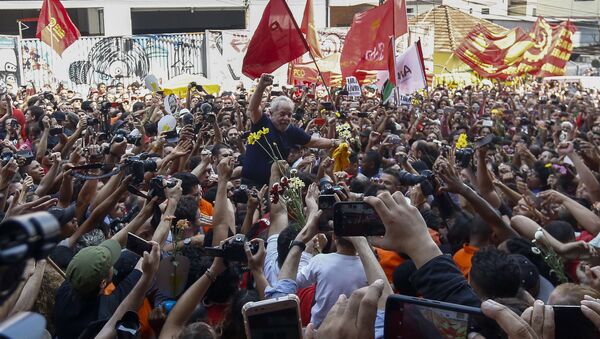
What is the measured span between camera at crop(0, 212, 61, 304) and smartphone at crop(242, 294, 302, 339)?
4.47ft

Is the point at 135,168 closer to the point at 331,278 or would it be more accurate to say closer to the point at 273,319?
the point at 331,278

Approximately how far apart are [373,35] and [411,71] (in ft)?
6.30

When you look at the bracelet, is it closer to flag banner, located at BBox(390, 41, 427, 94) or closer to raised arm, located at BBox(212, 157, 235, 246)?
raised arm, located at BBox(212, 157, 235, 246)

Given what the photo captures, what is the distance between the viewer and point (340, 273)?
404 centimetres

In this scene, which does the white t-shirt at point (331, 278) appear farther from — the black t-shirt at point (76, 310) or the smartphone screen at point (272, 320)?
the smartphone screen at point (272, 320)

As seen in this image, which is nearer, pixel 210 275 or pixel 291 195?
pixel 210 275

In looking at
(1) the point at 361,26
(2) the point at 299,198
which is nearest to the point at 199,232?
(2) the point at 299,198

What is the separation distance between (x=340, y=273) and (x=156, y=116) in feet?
32.2

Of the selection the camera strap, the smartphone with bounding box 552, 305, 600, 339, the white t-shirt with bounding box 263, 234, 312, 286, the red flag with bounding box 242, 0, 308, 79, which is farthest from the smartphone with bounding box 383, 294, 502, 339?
the red flag with bounding box 242, 0, 308, 79

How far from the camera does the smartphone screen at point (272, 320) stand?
2.72m

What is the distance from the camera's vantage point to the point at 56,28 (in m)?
20.2

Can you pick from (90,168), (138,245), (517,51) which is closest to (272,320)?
(138,245)

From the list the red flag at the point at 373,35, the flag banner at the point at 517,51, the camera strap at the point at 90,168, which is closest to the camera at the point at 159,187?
the camera strap at the point at 90,168

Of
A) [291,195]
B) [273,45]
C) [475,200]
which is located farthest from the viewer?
[273,45]
